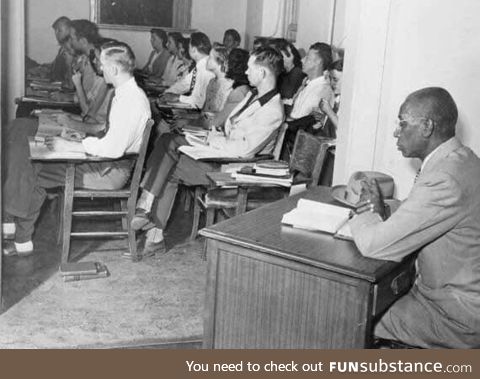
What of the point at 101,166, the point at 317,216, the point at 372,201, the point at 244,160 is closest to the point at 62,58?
the point at 101,166

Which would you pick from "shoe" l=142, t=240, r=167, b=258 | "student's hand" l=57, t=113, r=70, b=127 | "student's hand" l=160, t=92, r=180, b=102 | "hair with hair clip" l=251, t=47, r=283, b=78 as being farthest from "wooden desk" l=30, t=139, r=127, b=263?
"student's hand" l=160, t=92, r=180, b=102

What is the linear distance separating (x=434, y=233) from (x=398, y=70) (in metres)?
1.15

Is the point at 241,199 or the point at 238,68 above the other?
the point at 238,68

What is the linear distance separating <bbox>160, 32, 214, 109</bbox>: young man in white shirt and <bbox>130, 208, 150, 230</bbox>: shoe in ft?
8.76

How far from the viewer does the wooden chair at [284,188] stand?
12.0 feet

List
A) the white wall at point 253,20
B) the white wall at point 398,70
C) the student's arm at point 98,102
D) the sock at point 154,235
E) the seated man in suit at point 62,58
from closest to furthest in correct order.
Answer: the white wall at point 398,70 < the sock at point 154,235 < the student's arm at point 98,102 < the seated man in suit at point 62,58 < the white wall at point 253,20

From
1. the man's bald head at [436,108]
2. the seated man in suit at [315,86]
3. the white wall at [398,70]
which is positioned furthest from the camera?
the seated man in suit at [315,86]

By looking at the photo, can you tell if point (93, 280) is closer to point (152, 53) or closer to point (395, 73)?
point (395, 73)

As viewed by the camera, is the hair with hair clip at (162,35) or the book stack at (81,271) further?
the hair with hair clip at (162,35)

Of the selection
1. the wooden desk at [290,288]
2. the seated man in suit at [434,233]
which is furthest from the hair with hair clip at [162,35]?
the seated man in suit at [434,233]

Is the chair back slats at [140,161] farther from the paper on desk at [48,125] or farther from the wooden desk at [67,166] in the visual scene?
the paper on desk at [48,125]

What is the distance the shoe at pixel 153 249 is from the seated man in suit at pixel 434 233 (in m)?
2.33

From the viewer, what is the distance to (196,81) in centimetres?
722

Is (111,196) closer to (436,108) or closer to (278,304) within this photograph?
(278,304)
